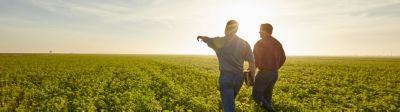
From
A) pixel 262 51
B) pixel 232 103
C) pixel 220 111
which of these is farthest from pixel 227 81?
pixel 220 111

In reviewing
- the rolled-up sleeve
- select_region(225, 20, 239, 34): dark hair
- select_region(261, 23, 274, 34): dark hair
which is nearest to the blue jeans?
the rolled-up sleeve

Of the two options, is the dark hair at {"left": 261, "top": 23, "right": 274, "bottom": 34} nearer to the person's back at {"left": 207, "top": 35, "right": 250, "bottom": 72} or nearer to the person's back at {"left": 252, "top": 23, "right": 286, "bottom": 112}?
the person's back at {"left": 252, "top": 23, "right": 286, "bottom": 112}

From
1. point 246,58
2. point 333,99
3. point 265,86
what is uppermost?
point 246,58

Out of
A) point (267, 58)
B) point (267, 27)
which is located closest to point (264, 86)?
point (267, 58)

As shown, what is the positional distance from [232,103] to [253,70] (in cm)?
58

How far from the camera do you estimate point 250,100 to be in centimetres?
1106

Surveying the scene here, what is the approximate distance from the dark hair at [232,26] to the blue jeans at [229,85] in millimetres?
604

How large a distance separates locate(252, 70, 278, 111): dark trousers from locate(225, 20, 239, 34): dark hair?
2621mm

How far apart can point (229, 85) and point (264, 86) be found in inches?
99.0

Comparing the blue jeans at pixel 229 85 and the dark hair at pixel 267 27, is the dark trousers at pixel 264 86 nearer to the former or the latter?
the dark hair at pixel 267 27

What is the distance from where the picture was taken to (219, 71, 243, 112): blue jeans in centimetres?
557

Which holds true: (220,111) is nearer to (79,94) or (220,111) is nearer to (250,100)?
(250,100)

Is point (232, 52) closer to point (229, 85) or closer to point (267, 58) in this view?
point (229, 85)

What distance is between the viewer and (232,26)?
538 cm
